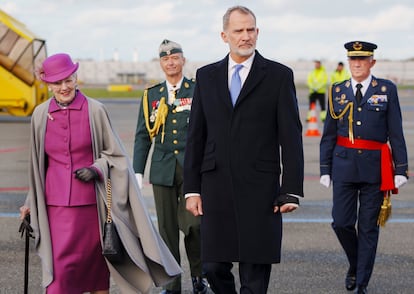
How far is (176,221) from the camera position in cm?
648

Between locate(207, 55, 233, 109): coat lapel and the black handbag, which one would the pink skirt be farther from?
locate(207, 55, 233, 109): coat lapel

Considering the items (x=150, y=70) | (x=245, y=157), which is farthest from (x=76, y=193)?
(x=150, y=70)

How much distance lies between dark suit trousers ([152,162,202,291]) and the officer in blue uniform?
106 cm

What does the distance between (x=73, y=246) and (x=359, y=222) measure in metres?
2.32

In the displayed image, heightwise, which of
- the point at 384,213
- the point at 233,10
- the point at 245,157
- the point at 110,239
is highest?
the point at 233,10

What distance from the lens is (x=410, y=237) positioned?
27.5 feet

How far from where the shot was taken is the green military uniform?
6.38 meters

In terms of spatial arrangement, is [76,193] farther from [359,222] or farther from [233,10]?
[359,222]

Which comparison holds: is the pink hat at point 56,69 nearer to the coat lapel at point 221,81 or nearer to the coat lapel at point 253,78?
the coat lapel at point 221,81

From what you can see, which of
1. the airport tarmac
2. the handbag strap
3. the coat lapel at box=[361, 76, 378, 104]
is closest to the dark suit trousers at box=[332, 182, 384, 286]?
the airport tarmac

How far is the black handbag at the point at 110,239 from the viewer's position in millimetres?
4941

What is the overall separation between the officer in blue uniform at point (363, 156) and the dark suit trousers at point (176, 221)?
1.06 meters

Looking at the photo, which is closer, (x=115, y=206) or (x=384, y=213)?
(x=115, y=206)

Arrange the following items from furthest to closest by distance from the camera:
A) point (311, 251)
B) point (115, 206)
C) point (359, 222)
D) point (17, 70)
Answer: point (17, 70) < point (311, 251) < point (359, 222) < point (115, 206)
